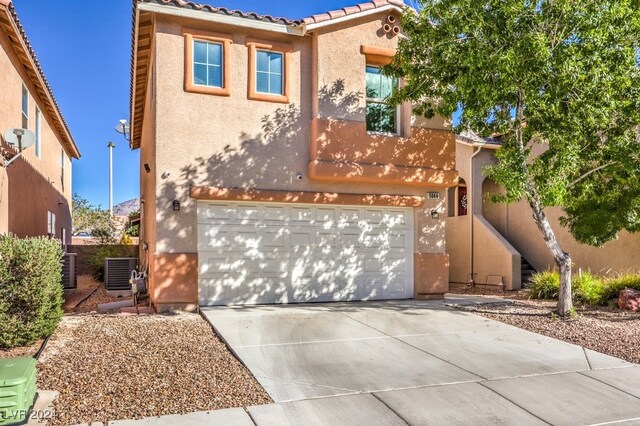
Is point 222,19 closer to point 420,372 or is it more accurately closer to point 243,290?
point 243,290

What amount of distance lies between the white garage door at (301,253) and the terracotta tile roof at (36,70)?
18.0ft

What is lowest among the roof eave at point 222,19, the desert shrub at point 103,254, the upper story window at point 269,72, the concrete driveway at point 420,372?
the concrete driveway at point 420,372

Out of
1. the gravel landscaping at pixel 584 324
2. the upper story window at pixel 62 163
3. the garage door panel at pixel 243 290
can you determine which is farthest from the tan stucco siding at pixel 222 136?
the upper story window at pixel 62 163

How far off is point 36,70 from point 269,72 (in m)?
6.47

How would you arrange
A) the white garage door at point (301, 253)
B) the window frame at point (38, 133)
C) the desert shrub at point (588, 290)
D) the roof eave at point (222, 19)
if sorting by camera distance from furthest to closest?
1. the window frame at point (38, 133)
2. the desert shrub at point (588, 290)
3. the white garage door at point (301, 253)
4. the roof eave at point (222, 19)

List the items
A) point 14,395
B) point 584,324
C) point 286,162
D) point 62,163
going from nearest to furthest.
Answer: point 14,395 → point 584,324 → point 286,162 → point 62,163

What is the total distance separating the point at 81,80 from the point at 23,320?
88.6 ft

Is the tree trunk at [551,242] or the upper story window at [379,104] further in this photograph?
the upper story window at [379,104]

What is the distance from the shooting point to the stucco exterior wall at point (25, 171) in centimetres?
1078

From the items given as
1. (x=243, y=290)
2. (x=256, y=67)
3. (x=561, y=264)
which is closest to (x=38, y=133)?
(x=256, y=67)

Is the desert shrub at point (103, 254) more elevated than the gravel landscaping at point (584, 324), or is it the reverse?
the desert shrub at point (103, 254)

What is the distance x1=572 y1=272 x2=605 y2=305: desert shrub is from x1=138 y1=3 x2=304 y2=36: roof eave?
9.53 metres

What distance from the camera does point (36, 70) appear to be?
13.0 meters

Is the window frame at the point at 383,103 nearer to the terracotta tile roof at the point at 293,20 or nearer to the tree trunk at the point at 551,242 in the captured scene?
the terracotta tile roof at the point at 293,20
